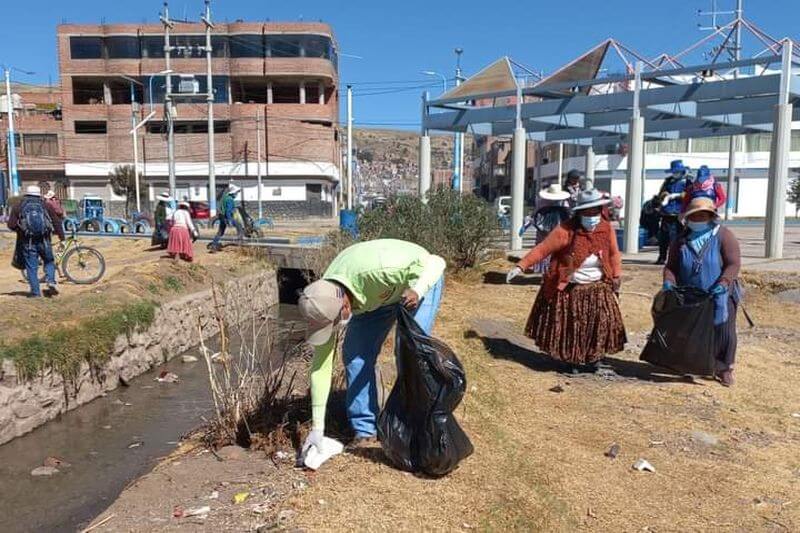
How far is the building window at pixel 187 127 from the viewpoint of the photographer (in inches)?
1934

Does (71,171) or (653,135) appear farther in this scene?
(71,171)

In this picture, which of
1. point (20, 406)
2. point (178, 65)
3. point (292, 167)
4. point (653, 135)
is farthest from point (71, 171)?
point (20, 406)

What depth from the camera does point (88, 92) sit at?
50438 millimetres

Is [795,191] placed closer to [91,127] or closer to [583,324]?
[583,324]

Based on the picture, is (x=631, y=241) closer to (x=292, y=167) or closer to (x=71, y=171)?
(x=292, y=167)

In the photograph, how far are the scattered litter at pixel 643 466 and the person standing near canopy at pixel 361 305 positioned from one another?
4.86ft

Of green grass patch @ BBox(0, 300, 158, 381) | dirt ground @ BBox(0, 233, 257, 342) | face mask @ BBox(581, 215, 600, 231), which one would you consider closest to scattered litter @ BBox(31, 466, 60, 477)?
green grass patch @ BBox(0, 300, 158, 381)

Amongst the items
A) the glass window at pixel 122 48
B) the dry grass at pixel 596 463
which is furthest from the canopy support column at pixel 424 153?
the glass window at pixel 122 48

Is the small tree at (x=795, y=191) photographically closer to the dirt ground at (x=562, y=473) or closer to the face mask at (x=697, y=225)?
the dirt ground at (x=562, y=473)

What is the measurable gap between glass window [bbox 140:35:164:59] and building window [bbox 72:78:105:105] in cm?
421

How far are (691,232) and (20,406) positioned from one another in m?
6.72

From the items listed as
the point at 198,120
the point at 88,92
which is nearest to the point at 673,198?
the point at 198,120

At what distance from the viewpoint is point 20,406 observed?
270 inches

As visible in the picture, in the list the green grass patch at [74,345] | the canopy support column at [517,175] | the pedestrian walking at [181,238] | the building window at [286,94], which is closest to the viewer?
the green grass patch at [74,345]
